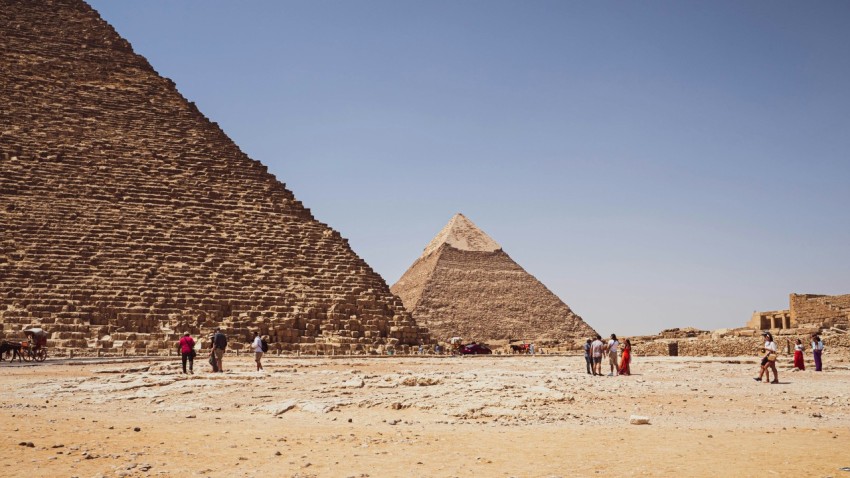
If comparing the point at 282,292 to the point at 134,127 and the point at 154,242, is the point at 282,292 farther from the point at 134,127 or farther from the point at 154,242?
the point at 134,127

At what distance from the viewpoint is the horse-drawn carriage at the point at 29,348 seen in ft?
67.5

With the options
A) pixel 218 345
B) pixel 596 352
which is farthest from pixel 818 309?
pixel 218 345

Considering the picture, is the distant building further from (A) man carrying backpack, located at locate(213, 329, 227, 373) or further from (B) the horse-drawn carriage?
(B) the horse-drawn carriage

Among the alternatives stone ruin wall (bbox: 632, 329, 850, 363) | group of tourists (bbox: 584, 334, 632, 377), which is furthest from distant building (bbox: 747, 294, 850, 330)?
group of tourists (bbox: 584, 334, 632, 377)

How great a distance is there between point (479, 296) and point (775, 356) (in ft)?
217

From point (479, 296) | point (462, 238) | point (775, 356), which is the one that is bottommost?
point (775, 356)

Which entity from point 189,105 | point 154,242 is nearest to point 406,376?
point 154,242

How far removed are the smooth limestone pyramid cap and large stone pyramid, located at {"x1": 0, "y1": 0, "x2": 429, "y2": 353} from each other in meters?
44.9

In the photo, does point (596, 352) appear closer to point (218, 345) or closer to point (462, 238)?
point (218, 345)

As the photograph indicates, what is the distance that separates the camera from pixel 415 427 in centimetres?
812

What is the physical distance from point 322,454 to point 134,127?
3329cm

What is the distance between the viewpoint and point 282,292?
3120 cm

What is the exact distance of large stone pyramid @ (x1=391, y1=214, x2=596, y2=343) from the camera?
75750 mm

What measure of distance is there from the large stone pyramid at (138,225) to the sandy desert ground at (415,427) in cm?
1504
